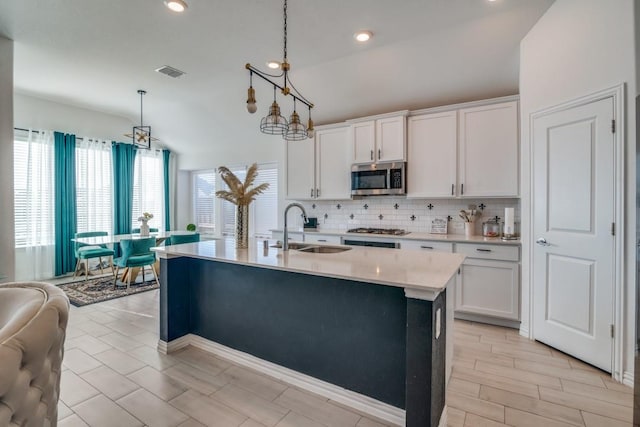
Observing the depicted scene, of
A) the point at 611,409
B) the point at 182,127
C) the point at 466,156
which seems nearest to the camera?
the point at 611,409

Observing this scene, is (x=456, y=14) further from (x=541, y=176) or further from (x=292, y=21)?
(x=541, y=176)

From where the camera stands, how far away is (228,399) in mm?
2061

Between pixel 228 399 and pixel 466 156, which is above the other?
pixel 466 156

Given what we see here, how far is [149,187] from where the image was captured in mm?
6688

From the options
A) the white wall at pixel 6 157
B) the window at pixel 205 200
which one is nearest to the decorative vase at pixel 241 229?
the white wall at pixel 6 157

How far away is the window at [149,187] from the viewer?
6445 mm

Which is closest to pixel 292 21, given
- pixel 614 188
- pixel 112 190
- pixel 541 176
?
pixel 541 176

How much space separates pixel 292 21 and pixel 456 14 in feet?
4.81

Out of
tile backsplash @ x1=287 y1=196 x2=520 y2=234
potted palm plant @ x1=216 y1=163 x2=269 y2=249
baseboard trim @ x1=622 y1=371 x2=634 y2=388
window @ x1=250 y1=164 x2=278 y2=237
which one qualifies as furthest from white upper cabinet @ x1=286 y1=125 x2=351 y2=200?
baseboard trim @ x1=622 y1=371 x2=634 y2=388

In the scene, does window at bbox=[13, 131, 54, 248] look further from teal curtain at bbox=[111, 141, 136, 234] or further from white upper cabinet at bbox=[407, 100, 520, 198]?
white upper cabinet at bbox=[407, 100, 520, 198]

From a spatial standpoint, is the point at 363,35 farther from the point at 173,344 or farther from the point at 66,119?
the point at 66,119

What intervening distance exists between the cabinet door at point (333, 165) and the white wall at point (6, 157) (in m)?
3.60

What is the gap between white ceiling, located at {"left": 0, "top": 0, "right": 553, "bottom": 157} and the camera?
2.72 m

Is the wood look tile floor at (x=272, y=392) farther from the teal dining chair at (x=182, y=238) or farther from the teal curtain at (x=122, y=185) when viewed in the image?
the teal curtain at (x=122, y=185)
